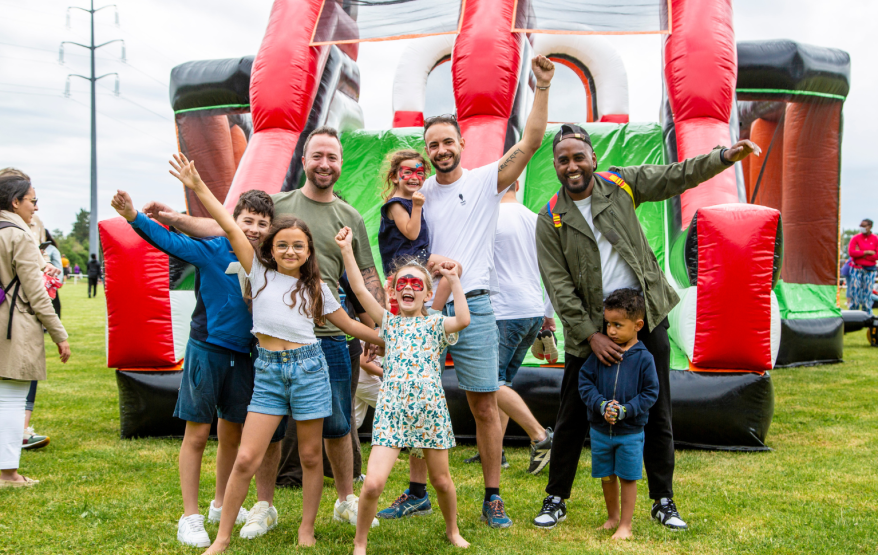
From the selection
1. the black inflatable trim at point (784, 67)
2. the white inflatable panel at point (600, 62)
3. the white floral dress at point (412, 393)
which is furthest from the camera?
the white inflatable panel at point (600, 62)

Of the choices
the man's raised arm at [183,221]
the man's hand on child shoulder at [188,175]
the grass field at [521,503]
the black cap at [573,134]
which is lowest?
the grass field at [521,503]

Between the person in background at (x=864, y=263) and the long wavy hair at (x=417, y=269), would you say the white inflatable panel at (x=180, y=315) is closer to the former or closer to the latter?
the long wavy hair at (x=417, y=269)

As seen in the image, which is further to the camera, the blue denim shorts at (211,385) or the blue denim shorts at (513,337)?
the blue denim shorts at (513,337)

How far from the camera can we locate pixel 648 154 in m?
6.30

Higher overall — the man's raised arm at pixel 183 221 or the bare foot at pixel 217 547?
the man's raised arm at pixel 183 221

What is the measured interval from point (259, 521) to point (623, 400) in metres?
1.51

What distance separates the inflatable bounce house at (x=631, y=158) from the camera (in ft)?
12.7

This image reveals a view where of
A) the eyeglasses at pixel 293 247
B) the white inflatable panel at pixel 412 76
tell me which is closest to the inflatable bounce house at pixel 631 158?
the eyeglasses at pixel 293 247

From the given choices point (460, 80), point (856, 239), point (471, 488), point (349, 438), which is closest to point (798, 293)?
point (856, 239)

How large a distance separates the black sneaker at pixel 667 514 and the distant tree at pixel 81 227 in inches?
3059

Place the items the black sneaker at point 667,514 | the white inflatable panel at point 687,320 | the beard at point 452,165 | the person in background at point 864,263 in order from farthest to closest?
1. the person in background at point 864,263
2. the white inflatable panel at point 687,320
3. the beard at point 452,165
4. the black sneaker at point 667,514

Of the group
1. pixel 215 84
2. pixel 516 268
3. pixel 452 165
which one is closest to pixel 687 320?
pixel 516 268

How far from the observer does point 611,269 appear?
2754mm

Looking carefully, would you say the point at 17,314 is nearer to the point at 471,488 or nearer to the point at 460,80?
the point at 471,488
